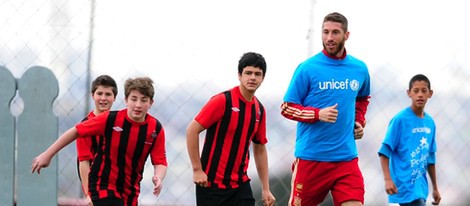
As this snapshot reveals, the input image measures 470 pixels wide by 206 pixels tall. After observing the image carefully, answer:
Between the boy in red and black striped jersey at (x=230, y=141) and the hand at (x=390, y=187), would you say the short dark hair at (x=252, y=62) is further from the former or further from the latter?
the hand at (x=390, y=187)

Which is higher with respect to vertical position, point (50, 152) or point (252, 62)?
point (252, 62)


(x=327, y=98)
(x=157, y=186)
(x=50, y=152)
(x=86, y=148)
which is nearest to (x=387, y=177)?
(x=327, y=98)

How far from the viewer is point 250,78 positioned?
20.7ft

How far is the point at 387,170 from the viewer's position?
293 inches

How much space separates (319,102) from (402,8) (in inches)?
74.5

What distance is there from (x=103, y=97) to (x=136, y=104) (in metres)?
0.83

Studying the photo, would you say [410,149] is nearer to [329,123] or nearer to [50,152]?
[329,123]

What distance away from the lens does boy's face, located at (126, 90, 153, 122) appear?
6.21 m

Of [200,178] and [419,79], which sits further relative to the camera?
[419,79]

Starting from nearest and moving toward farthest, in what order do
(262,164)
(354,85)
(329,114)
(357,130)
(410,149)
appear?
(329,114)
(354,85)
(357,130)
(262,164)
(410,149)

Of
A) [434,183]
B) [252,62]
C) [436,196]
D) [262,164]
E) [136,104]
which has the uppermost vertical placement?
[252,62]

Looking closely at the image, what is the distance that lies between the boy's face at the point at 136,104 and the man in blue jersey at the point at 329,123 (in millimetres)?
905

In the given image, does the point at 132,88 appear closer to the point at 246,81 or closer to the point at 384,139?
the point at 246,81

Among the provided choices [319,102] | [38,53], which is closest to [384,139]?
[319,102]
